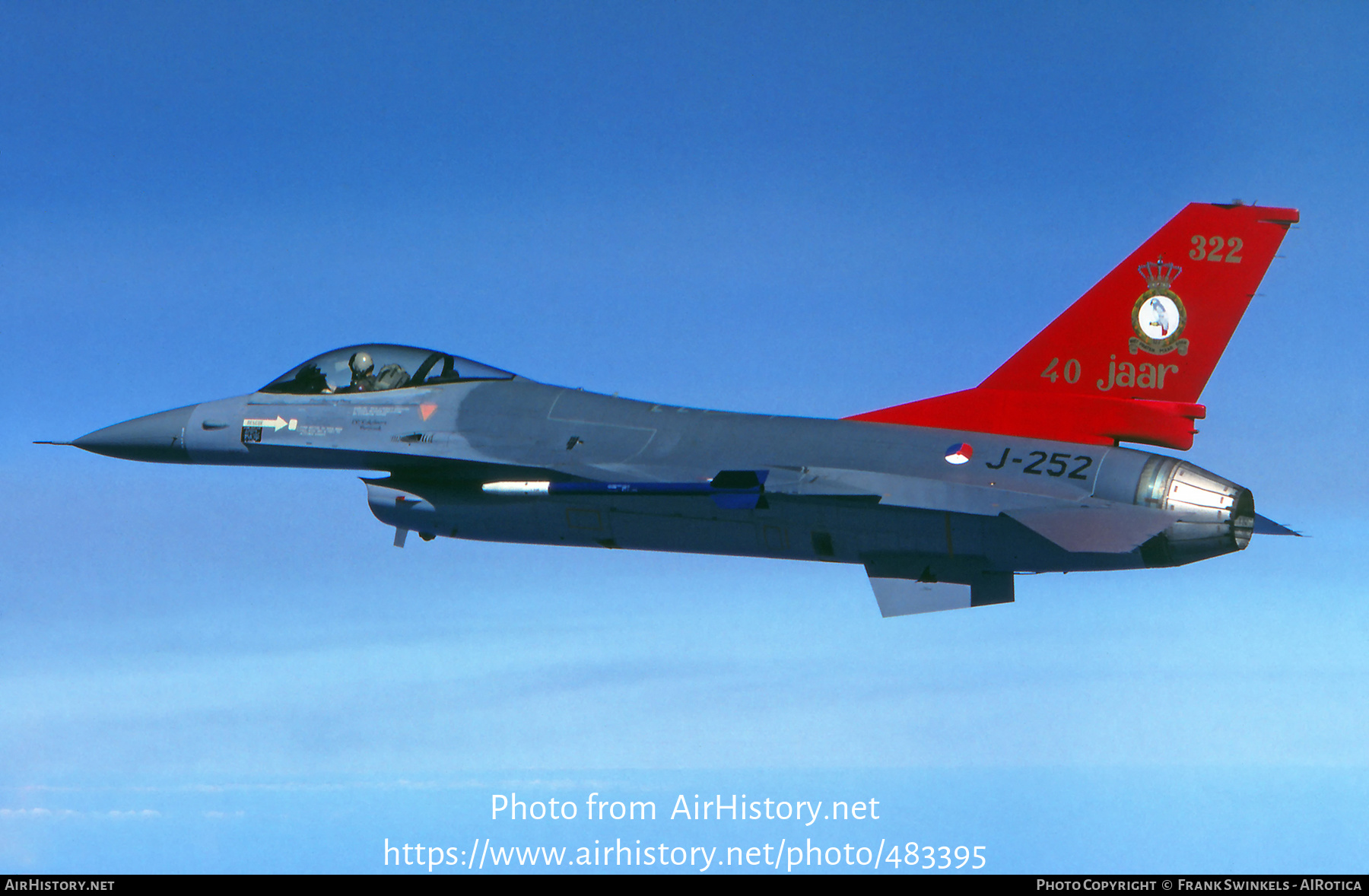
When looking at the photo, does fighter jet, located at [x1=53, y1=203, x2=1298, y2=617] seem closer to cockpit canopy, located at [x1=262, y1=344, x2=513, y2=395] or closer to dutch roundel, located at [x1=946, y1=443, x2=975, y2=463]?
dutch roundel, located at [x1=946, y1=443, x2=975, y2=463]

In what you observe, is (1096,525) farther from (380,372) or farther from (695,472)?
(380,372)

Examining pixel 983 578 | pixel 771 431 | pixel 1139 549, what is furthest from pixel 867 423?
pixel 1139 549

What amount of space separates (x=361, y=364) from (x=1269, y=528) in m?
12.1

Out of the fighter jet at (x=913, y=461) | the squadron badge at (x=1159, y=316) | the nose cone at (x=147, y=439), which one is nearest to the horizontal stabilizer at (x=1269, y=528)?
the fighter jet at (x=913, y=461)

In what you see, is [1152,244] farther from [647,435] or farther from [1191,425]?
[647,435]

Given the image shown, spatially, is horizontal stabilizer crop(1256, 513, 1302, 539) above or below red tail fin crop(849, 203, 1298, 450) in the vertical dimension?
below

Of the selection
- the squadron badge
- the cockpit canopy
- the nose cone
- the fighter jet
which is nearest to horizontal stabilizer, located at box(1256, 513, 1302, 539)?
the fighter jet

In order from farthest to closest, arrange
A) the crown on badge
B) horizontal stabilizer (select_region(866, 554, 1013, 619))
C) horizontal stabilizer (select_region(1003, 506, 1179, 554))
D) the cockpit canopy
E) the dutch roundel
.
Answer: the cockpit canopy < the crown on badge < horizontal stabilizer (select_region(866, 554, 1013, 619)) < the dutch roundel < horizontal stabilizer (select_region(1003, 506, 1179, 554))

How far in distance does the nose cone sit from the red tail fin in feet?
34.2

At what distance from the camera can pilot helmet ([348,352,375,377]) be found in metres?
A: 19.4

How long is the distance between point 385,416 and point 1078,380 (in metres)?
9.18

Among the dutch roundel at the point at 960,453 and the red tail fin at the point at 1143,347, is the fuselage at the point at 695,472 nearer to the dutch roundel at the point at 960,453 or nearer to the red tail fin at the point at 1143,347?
the dutch roundel at the point at 960,453

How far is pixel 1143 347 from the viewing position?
54.6 feet

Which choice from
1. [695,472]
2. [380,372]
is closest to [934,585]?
[695,472]
